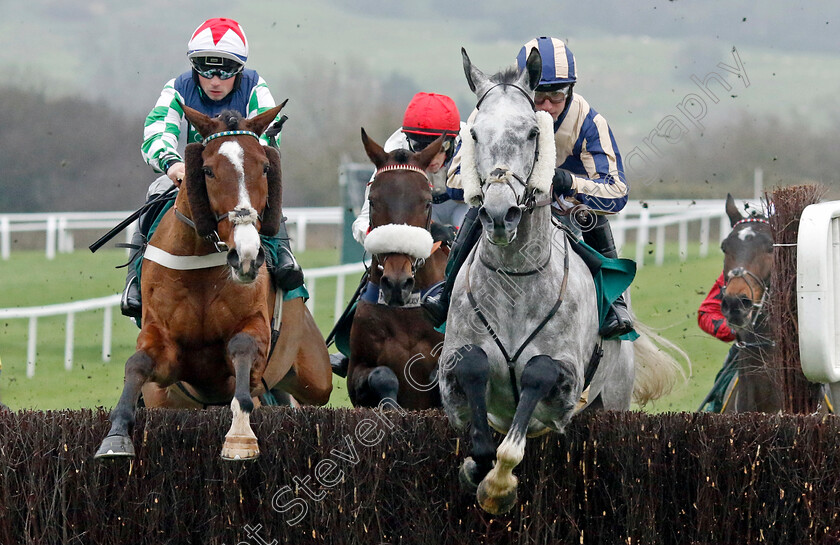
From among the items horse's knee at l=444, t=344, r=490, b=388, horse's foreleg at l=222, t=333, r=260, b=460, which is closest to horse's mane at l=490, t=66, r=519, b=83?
horse's knee at l=444, t=344, r=490, b=388

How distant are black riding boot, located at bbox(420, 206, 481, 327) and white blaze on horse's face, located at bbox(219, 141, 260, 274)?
89 centimetres

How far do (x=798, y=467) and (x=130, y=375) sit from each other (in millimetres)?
2695

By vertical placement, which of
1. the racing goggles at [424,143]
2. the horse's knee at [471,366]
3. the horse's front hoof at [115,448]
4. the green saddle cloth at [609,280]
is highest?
the racing goggles at [424,143]

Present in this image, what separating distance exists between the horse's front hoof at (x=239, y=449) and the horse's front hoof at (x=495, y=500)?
0.92m

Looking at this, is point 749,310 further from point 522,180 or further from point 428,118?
point 522,180

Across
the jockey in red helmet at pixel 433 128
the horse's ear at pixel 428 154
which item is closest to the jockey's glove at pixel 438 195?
the jockey in red helmet at pixel 433 128

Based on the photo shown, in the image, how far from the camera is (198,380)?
17.5 feet

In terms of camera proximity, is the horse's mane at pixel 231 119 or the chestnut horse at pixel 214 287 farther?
the horse's mane at pixel 231 119

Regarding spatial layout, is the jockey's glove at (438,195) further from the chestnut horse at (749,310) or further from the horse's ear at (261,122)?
the chestnut horse at (749,310)

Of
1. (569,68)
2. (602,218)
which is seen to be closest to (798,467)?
(602,218)

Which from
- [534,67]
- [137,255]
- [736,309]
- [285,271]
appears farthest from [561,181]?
[736,309]

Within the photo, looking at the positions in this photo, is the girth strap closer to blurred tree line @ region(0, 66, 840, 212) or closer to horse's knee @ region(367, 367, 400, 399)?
horse's knee @ region(367, 367, 400, 399)

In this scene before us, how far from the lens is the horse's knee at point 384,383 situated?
6.00 meters

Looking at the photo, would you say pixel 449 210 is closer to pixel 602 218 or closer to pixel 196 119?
pixel 602 218
